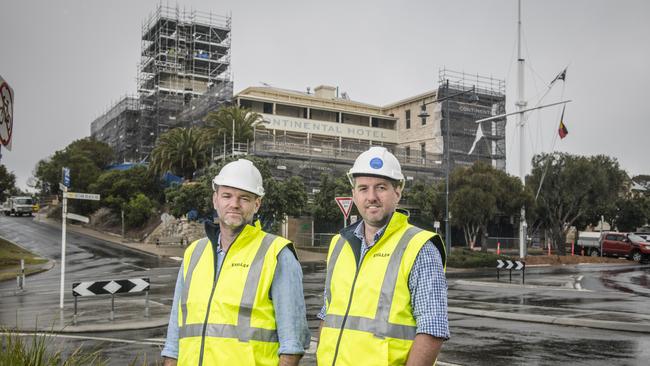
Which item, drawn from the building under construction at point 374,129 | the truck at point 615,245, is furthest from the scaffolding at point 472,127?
the truck at point 615,245

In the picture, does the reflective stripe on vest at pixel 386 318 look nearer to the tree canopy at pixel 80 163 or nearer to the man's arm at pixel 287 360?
the man's arm at pixel 287 360

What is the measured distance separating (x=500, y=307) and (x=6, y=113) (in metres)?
12.7

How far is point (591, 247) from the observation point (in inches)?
1821

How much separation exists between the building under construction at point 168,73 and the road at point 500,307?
43.5m

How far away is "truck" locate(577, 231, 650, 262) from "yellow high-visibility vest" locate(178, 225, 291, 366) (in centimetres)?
4184

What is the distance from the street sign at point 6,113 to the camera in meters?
6.33

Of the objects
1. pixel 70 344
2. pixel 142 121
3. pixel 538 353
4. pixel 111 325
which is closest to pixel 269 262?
pixel 538 353

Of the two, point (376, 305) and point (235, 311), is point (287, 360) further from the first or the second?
point (376, 305)

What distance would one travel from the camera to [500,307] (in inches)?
619

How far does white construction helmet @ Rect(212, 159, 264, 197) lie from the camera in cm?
396

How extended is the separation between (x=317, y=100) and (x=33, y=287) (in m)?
53.7

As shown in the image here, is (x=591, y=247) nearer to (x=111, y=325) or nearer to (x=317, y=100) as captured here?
(x=317, y=100)

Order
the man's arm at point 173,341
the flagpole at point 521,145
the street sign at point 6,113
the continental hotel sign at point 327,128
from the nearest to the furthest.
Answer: the man's arm at point 173,341, the street sign at point 6,113, the flagpole at point 521,145, the continental hotel sign at point 327,128

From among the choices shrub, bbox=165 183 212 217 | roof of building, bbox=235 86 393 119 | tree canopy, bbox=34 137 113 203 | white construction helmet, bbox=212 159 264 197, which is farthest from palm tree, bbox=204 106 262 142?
white construction helmet, bbox=212 159 264 197
